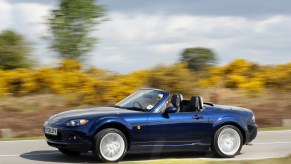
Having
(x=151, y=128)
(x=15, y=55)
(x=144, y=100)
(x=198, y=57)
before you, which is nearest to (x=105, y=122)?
(x=151, y=128)

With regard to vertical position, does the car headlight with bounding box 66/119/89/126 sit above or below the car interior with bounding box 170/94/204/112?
below

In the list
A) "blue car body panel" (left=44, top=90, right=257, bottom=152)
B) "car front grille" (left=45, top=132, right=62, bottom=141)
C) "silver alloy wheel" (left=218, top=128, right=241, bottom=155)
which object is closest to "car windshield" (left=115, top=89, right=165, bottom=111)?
"blue car body panel" (left=44, top=90, right=257, bottom=152)

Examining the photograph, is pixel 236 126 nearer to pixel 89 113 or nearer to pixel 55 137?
pixel 89 113

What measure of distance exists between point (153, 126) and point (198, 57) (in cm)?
2944

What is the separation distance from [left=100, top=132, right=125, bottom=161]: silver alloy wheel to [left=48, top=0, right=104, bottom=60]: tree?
73.9 feet

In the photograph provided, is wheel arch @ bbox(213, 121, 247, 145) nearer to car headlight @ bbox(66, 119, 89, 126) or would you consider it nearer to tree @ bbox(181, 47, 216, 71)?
car headlight @ bbox(66, 119, 89, 126)

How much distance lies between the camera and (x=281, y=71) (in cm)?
3306

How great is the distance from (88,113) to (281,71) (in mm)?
22279

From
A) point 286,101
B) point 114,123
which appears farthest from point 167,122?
point 286,101

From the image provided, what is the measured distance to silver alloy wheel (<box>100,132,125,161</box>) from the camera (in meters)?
12.0

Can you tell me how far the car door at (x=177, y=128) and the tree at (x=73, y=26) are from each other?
22.0 metres

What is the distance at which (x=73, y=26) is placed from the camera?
3478 cm

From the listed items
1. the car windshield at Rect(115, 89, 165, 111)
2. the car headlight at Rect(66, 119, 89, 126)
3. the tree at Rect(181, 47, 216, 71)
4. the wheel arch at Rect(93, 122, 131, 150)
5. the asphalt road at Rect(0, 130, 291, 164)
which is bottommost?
the asphalt road at Rect(0, 130, 291, 164)

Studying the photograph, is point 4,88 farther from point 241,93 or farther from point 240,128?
point 240,128
